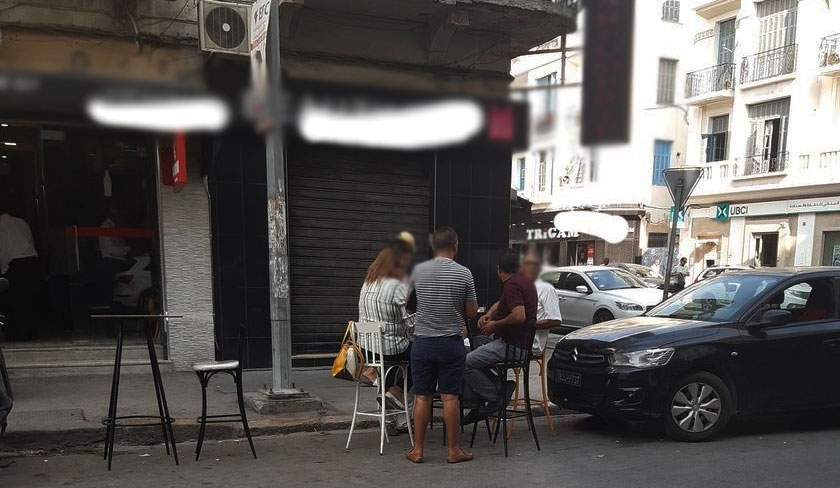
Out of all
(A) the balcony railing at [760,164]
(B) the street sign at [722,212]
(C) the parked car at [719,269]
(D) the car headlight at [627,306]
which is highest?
(A) the balcony railing at [760,164]

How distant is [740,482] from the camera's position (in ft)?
13.7

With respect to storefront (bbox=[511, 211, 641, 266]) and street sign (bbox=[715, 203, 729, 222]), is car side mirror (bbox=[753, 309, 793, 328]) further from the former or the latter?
storefront (bbox=[511, 211, 641, 266])

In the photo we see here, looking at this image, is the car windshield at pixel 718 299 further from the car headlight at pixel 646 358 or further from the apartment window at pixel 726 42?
the apartment window at pixel 726 42

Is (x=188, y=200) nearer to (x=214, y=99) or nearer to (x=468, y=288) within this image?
(x=468, y=288)

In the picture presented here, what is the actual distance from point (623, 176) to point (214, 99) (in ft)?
2.13

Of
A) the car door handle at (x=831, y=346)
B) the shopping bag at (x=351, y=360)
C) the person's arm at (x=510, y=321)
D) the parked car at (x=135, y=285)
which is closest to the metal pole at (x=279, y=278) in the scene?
the shopping bag at (x=351, y=360)

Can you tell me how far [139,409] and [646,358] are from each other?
4.66 m

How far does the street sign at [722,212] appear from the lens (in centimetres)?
168

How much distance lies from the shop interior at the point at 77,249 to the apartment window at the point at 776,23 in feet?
22.9

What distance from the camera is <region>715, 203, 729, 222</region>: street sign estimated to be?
1.68 m

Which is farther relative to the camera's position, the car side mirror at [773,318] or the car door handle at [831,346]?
the car door handle at [831,346]

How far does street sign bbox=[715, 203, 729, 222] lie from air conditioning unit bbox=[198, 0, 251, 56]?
16.5ft

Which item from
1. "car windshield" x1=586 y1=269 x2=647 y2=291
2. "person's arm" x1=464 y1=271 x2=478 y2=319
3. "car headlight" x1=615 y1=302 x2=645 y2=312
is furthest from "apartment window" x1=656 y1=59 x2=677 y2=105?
"car headlight" x1=615 y1=302 x2=645 y2=312

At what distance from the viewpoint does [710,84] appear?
126cm
